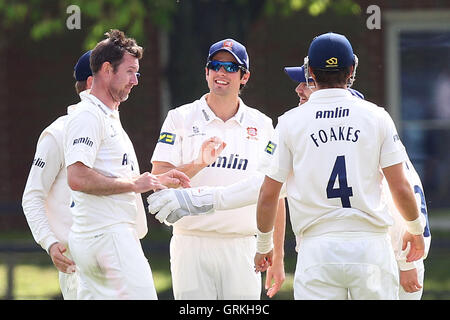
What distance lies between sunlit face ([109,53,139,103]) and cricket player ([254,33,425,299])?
1023 millimetres

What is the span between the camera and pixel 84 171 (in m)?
5.67

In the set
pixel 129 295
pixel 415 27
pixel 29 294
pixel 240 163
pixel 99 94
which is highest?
pixel 415 27

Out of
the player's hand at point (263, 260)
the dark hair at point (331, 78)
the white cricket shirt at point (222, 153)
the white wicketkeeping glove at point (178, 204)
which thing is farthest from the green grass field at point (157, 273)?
the dark hair at point (331, 78)

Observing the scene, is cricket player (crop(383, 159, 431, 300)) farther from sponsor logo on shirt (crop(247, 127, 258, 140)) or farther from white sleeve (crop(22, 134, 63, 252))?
white sleeve (crop(22, 134, 63, 252))

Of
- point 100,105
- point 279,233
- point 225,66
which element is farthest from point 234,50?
point 279,233

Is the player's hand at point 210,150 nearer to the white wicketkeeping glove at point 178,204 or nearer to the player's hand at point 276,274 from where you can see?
the white wicketkeeping glove at point 178,204

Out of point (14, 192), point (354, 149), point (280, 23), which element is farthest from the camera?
point (14, 192)

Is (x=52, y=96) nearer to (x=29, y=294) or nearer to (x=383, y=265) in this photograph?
(x=29, y=294)

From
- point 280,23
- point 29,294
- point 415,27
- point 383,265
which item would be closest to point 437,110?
point 415,27

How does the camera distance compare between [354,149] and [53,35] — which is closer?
[354,149]

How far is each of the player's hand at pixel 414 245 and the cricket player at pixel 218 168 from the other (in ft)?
3.44

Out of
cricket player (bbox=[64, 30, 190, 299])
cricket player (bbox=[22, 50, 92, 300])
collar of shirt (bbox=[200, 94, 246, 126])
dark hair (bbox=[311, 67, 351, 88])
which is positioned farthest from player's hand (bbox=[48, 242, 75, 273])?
dark hair (bbox=[311, 67, 351, 88])

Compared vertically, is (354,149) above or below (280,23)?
below

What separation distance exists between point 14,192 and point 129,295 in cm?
1099
